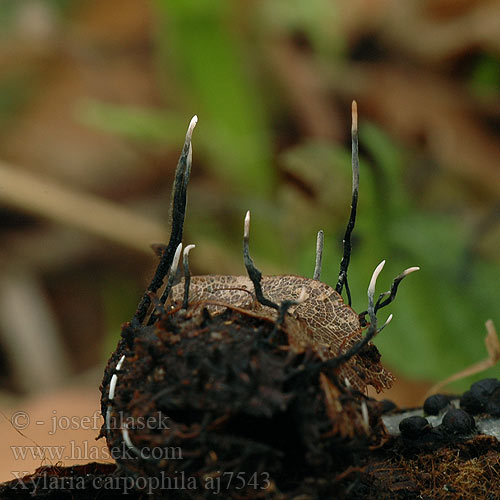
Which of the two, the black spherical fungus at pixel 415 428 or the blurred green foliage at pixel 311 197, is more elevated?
the blurred green foliage at pixel 311 197

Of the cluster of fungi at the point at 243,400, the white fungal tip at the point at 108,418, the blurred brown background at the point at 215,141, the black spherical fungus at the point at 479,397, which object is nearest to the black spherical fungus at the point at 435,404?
the black spherical fungus at the point at 479,397

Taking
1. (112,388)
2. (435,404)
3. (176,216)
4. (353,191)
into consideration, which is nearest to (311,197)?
(435,404)

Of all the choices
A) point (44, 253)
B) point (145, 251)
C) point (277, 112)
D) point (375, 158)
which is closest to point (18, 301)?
point (44, 253)

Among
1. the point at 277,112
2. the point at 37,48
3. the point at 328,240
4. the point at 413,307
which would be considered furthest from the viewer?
the point at 37,48

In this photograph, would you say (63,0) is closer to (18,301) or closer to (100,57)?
(100,57)

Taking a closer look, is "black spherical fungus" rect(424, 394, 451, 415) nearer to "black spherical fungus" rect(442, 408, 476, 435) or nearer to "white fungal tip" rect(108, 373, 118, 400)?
"black spherical fungus" rect(442, 408, 476, 435)

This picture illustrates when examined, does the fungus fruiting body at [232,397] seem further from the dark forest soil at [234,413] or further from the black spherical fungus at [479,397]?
the black spherical fungus at [479,397]
